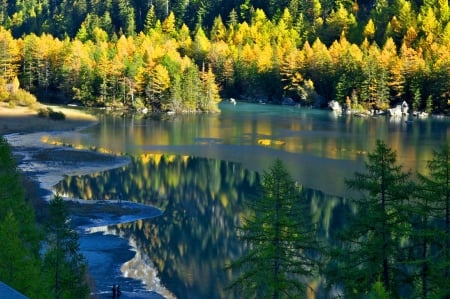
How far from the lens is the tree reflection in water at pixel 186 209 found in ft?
99.1

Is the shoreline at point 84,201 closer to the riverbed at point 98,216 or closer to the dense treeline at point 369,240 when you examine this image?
the riverbed at point 98,216

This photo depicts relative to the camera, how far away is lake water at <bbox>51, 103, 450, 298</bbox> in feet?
107

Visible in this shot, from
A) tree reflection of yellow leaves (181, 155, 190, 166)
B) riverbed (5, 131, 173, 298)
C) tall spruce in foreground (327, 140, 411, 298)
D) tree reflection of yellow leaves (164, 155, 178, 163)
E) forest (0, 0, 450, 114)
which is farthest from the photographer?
forest (0, 0, 450, 114)

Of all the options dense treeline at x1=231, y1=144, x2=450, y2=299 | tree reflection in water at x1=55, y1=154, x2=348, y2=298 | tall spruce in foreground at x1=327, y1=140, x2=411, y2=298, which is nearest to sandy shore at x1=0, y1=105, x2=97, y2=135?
tree reflection in water at x1=55, y1=154, x2=348, y2=298

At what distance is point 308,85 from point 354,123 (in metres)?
28.5

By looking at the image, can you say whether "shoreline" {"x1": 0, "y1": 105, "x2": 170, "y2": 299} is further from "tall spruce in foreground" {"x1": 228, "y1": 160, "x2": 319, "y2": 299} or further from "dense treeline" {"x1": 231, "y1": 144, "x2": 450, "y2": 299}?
"dense treeline" {"x1": 231, "y1": 144, "x2": 450, "y2": 299}

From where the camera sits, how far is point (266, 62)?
125375 mm

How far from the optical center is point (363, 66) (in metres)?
108

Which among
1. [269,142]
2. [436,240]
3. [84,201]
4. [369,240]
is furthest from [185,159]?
[436,240]

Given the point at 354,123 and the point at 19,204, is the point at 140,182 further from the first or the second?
the point at 354,123

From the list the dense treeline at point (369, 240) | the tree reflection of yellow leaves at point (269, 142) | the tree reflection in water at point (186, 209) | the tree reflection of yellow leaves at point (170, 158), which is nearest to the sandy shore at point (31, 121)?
the tree reflection of yellow leaves at point (170, 158)

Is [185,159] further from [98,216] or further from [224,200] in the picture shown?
[98,216]

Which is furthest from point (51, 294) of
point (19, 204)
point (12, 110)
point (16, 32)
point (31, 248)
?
point (16, 32)

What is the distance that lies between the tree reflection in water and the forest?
45880 millimetres
